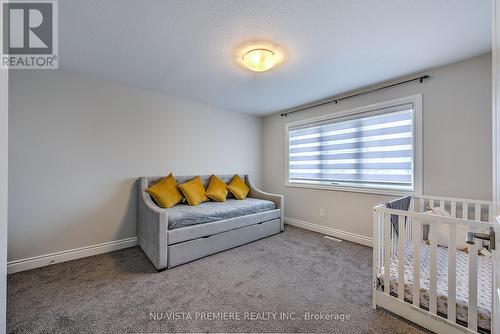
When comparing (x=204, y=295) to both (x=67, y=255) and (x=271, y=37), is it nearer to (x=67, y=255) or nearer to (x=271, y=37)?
(x=67, y=255)

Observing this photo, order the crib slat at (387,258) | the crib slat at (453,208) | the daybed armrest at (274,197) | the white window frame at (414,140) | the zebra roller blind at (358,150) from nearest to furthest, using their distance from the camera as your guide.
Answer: the crib slat at (387,258) < the crib slat at (453,208) < the white window frame at (414,140) < the zebra roller blind at (358,150) < the daybed armrest at (274,197)

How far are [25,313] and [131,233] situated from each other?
137cm

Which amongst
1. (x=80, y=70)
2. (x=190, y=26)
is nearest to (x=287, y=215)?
(x=190, y=26)

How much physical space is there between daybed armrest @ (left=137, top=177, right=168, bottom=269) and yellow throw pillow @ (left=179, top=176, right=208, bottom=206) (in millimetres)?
510

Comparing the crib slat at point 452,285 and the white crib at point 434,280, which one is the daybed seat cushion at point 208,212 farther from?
the crib slat at point 452,285

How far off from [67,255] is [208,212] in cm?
170

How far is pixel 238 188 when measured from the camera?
3.83 meters

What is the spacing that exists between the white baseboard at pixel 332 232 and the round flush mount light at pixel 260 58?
2.60 m

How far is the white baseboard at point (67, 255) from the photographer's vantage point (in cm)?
224

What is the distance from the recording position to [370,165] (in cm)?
299

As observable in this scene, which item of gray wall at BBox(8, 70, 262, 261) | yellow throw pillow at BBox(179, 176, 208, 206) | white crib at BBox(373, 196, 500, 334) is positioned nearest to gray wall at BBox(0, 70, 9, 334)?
white crib at BBox(373, 196, 500, 334)

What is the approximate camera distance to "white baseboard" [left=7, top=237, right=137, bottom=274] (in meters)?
2.24

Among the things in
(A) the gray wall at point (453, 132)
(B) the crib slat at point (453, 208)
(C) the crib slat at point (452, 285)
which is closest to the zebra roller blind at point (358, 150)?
(A) the gray wall at point (453, 132)

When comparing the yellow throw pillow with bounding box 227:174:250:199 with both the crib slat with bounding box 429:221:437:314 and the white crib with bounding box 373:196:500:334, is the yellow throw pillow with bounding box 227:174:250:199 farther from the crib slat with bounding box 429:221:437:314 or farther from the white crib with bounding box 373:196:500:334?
the crib slat with bounding box 429:221:437:314
